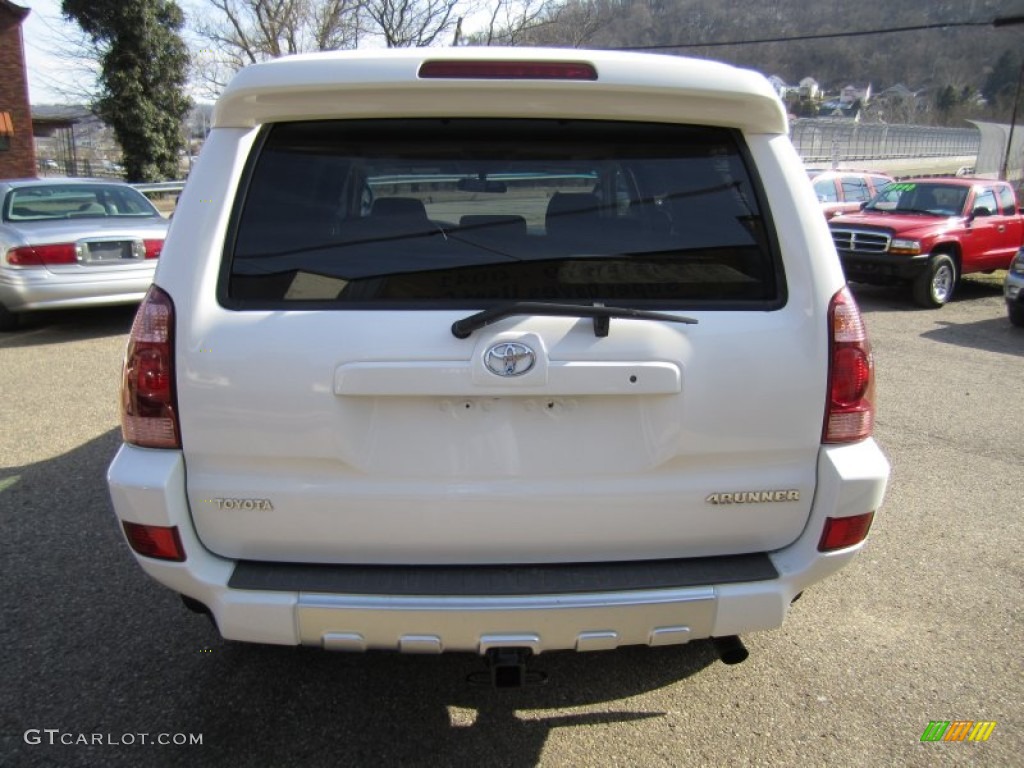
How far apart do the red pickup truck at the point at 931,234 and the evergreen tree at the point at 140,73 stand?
28671mm

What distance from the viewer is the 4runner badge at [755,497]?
2.18 m

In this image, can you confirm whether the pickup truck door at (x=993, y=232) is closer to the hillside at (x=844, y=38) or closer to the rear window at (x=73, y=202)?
the hillside at (x=844, y=38)

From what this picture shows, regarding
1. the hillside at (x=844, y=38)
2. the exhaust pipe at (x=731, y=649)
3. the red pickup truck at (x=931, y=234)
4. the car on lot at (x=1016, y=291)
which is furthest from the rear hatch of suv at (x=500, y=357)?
the hillside at (x=844, y=38)

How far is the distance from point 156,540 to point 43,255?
7.11m

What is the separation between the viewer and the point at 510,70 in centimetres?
209

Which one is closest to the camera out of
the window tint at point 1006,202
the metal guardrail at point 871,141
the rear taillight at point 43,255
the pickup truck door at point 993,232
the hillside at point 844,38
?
the rear taillight at point 43,255

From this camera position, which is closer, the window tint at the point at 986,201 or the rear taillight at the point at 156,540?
the rear taillight at the point at 156,540

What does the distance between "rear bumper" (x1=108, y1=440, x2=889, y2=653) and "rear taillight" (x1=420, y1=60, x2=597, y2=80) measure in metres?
1.27

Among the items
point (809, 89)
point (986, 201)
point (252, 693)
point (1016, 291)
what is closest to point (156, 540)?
point (252, 693)

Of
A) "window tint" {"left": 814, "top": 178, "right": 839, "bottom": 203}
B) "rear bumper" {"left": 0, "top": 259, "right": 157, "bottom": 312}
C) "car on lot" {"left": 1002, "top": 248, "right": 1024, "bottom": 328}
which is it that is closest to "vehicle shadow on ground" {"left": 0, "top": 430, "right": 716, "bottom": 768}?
"rear bumper" {"left": 0, "top": 259, "right": 157, "bottom": 312}

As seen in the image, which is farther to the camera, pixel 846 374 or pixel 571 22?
pixel 571 22

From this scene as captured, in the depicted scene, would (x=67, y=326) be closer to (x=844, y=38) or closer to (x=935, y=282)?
(x=935, y=282)

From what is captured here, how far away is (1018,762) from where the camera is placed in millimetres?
2459

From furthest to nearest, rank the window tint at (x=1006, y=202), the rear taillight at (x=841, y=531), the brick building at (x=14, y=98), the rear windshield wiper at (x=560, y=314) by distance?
the brick building at (x=14, y=98), the window tint at (x=1006, y=202), the rear taillight at (x=841, y=531), the rear windshield wiper at (x=560, y=314)
